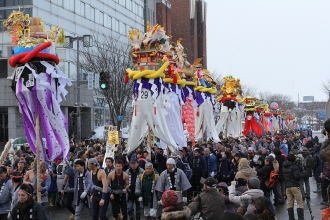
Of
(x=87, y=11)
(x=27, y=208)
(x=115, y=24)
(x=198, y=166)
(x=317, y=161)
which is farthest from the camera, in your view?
(x=115, y=24)

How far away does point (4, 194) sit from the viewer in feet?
30.0

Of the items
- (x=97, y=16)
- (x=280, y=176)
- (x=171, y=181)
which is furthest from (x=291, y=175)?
(x=97, y=16)

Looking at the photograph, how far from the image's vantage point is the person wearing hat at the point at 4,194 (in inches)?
360

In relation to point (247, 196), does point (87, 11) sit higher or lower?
higher

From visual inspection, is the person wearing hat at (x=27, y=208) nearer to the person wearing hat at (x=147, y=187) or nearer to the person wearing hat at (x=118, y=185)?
the person wearing hat at (x=118, y=185)

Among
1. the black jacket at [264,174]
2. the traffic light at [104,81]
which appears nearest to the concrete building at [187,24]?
the traffic light at [104,81]

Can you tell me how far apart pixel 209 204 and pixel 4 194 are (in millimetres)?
4003

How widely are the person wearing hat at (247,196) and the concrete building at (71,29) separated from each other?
81.7 ft

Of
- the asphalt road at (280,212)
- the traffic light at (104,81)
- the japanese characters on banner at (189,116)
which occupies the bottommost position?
the asphalt road at (280,212)

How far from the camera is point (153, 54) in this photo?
15656mm

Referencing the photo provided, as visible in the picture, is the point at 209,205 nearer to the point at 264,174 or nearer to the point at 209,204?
the point at 209,204

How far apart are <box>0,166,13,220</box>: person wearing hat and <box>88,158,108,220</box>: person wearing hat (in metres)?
1.64

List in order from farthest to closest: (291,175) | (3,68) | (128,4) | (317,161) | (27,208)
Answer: (128,4) → (3,68) → (317,161) → (291,175) → (27,208)

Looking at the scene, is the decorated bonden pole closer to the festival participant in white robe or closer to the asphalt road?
the asphalt road
